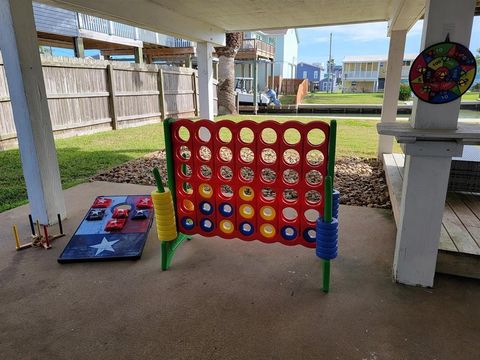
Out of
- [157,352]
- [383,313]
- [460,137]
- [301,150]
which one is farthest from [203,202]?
[460,137]

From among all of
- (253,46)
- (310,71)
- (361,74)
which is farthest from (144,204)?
(310,71)

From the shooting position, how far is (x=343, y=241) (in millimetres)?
3480

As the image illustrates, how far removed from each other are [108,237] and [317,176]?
3694 millimetres

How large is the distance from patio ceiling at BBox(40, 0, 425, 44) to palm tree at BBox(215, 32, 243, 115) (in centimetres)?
764

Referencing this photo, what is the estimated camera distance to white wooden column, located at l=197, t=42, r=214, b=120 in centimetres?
679

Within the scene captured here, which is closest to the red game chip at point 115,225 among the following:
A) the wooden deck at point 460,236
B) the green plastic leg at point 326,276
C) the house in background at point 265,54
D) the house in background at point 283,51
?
the green plastic leg at point 326,276

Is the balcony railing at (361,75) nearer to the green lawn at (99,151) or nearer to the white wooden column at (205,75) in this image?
the green lawn at (99,151)

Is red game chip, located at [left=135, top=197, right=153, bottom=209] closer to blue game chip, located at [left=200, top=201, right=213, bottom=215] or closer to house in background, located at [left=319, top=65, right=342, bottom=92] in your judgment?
blue game chip, located at [left=200, top=201, right=213, bottom=215]

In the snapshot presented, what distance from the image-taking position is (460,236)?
288cm

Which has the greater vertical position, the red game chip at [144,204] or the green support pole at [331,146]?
the green support pole at [331,146]

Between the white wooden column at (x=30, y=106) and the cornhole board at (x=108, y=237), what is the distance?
1.63ft

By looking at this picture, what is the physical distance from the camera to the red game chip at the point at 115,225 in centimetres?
364

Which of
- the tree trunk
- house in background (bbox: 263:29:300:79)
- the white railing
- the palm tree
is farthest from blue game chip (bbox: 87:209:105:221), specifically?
the white railing

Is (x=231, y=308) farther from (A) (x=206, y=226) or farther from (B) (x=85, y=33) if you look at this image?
(B) (x=85, y=33)
